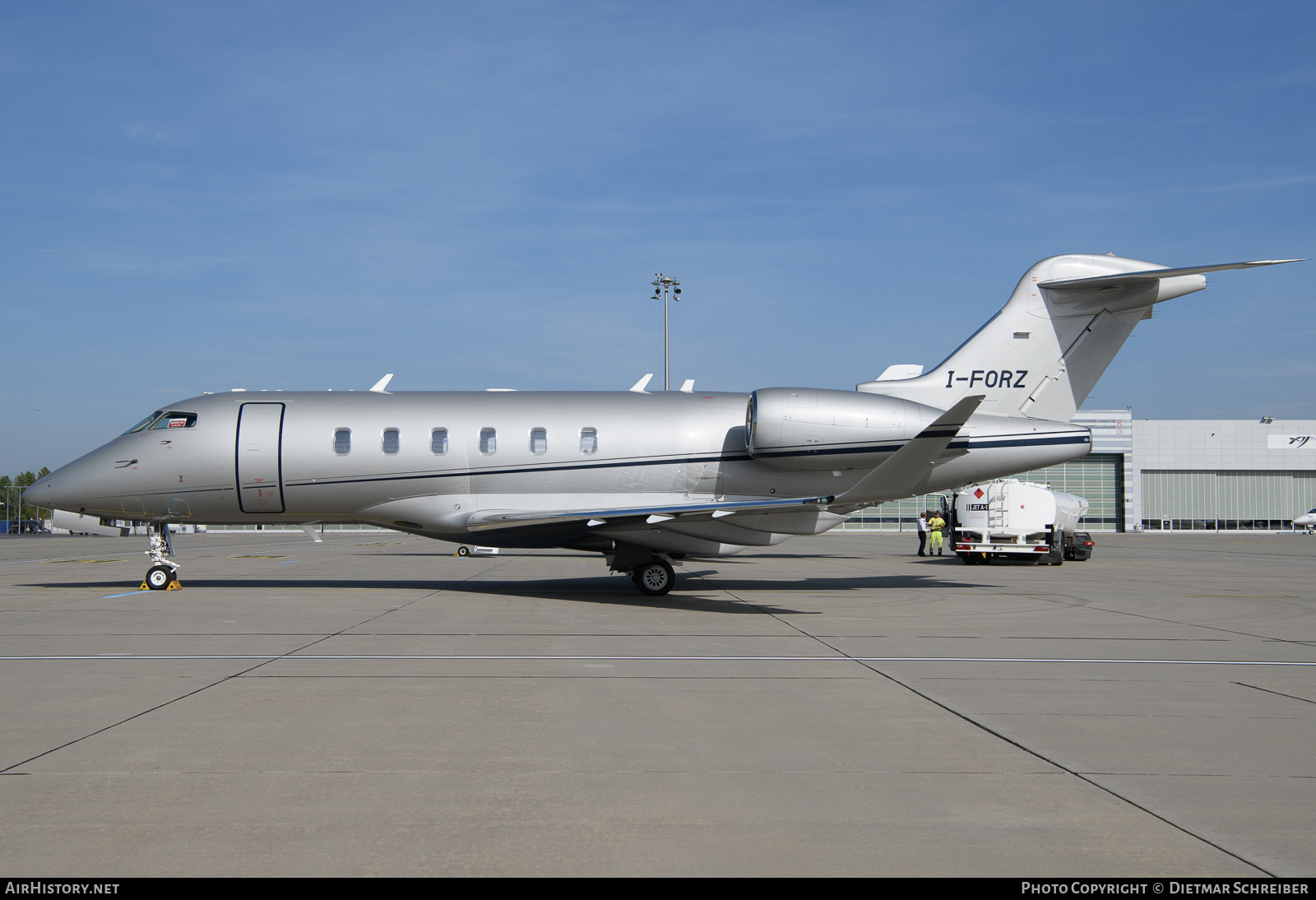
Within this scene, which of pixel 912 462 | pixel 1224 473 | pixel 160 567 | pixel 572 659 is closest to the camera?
pixel 572 659

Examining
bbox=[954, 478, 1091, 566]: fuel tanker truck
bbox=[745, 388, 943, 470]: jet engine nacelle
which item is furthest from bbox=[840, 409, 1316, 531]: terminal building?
bbox=[745, 388, 943, 470]: jet engine nacelle

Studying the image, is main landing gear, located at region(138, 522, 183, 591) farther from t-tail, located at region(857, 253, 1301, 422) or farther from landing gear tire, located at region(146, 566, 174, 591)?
t-tail, located at region(857, 253, 1301, 422)

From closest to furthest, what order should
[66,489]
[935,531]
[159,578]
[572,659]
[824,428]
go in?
[572,659], [824,428], [66,489], [159,578], [935,531]

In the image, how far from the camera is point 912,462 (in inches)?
555

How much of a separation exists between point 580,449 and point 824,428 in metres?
4.38

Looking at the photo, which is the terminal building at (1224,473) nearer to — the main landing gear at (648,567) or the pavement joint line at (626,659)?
the main landing gear at (648,567)

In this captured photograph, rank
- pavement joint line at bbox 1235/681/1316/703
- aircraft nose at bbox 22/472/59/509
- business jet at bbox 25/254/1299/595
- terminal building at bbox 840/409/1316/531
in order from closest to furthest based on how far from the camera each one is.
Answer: pavement joint line at bbox 1235/681/1316/703 < business jet at bbox 25/254/1299/595 < aircraft nose at bbox 22/472/59/509 < terminal building at bbox 840/409/1316/531

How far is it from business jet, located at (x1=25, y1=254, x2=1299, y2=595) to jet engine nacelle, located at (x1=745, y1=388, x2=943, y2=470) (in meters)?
0.03

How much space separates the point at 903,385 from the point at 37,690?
14.8m

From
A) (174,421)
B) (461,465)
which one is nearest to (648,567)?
(461,465)

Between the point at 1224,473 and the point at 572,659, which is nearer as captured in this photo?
the point at 572,659

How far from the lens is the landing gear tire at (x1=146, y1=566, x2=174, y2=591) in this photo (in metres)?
17.2

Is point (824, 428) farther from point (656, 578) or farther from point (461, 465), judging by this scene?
point (461, 465)
